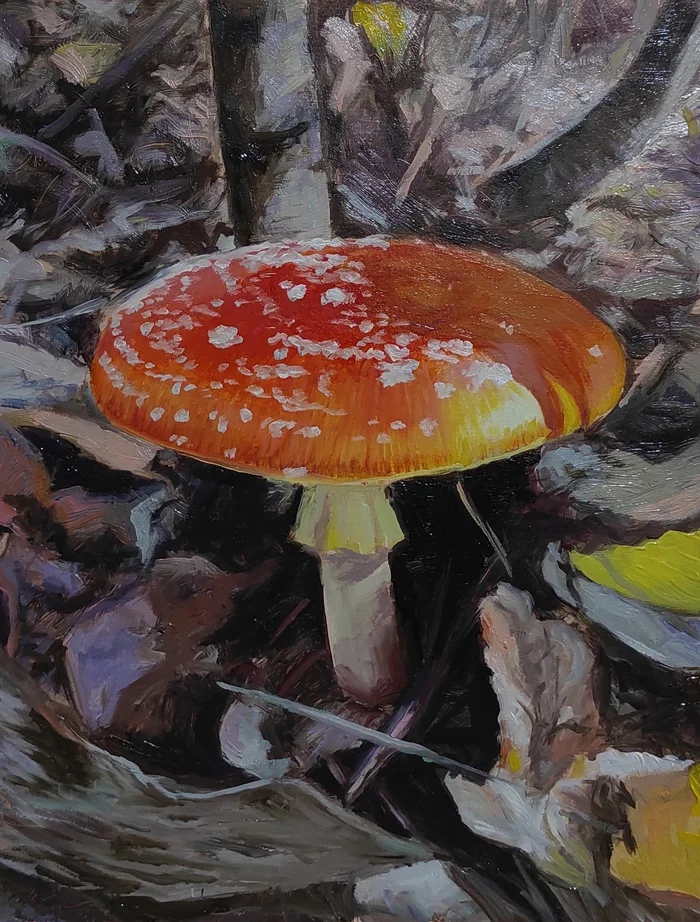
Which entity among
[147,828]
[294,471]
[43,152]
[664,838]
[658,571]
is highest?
[43,152]

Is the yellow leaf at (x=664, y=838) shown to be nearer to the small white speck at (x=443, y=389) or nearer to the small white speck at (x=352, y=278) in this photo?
the small white speck at (x=443, y=389)

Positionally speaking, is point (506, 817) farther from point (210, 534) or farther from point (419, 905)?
point (210, 534)

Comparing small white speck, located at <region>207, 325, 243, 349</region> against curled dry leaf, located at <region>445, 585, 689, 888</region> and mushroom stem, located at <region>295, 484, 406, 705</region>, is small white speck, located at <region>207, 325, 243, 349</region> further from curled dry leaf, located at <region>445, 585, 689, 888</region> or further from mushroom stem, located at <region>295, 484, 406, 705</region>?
curled dry leaf, located at <region>445, 585, 689, 888</region>

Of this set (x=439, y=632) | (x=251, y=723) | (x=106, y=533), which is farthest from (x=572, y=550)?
(x=106, y=533)

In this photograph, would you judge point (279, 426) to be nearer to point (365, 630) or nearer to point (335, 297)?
point (335, 297)

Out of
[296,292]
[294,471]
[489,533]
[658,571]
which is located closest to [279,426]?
[294,471]

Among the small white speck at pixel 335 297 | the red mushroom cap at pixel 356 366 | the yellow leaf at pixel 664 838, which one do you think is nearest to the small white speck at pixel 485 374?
the red mushroom cap at pixel 356 366
